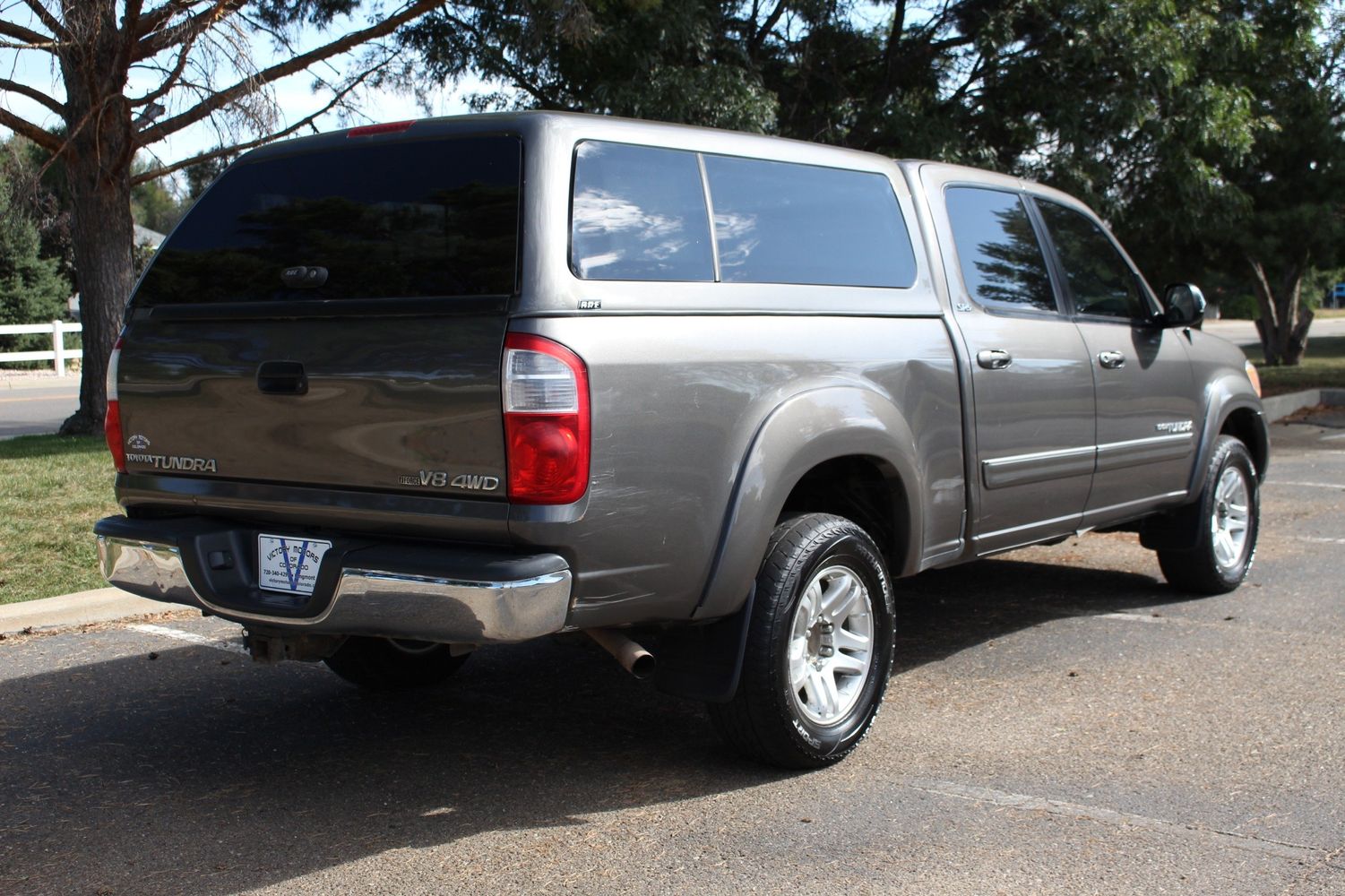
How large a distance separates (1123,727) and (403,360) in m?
2.80

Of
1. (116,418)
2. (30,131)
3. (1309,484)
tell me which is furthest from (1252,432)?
(30,131)

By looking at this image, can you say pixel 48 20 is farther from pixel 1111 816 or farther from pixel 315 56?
pixel 1111 816

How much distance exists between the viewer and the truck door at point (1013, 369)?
5203 mm

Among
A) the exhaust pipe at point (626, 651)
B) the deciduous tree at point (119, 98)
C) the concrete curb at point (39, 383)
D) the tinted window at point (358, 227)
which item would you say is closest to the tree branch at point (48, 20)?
the deciduous tree at point (119, 98)

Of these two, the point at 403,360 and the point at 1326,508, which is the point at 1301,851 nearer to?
the point at 403,360

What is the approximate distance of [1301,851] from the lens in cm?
368

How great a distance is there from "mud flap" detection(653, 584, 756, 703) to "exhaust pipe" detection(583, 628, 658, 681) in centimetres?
9

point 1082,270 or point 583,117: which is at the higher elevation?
point 583,117

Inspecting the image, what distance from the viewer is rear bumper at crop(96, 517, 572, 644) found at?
3.58 metres

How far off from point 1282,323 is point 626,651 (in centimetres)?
2530

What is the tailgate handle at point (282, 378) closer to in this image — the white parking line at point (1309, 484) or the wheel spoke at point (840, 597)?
the wheel spoke at point (840, 597)

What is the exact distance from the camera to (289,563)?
13.0 feet

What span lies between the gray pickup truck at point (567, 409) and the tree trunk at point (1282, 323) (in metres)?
22.8

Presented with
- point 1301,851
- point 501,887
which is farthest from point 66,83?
point 1301,851
